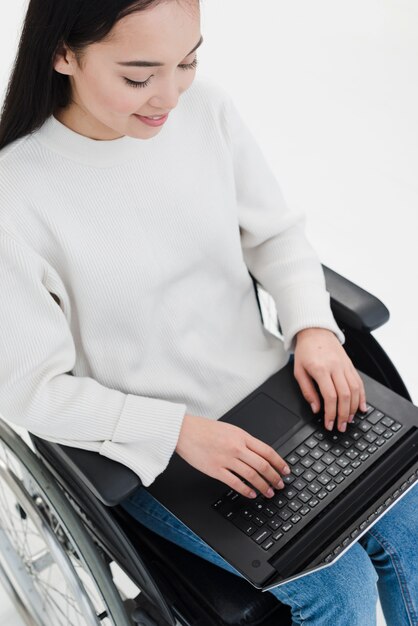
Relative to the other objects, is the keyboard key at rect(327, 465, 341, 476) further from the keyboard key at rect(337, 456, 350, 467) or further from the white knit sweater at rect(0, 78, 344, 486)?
the white knit sweater at rect(0, 78, 344, 486)

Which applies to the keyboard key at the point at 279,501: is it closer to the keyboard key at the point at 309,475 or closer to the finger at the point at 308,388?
the keyboard key at the point at 309,475

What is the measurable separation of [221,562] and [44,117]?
67 cm

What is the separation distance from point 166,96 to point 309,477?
22.8 inches

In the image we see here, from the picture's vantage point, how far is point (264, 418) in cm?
136

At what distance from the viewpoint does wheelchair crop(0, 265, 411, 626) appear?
120cm

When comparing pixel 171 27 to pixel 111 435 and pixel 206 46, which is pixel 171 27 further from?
pixel 206 46

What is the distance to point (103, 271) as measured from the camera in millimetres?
1237

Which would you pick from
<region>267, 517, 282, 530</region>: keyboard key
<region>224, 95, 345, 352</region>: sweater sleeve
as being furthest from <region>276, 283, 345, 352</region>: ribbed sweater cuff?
<region>267, 517, 282, 530</region>: keyboard key

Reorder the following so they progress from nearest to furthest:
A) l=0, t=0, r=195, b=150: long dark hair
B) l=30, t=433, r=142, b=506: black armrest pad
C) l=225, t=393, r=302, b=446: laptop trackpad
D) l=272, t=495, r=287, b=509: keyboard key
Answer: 1. l=0, t=0, r=195, b=150: long dark hair
2. l=30, t=433, r=142, b=506: black armrest pad
3. l=272, t=495, r=287, b=509: keyboard key
4. l=225, t=393, r=302, b=446: laptop trackpad

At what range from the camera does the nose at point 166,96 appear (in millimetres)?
1100

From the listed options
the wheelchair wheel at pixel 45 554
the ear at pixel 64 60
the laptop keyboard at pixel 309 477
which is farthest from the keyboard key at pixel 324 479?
the ear at pixel 64 60

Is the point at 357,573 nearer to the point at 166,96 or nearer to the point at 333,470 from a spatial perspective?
the point at 333,470

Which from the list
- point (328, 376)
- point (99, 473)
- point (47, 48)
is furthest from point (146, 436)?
point (47, 48)

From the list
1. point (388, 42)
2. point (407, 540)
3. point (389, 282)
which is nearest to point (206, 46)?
point (388, 42)
